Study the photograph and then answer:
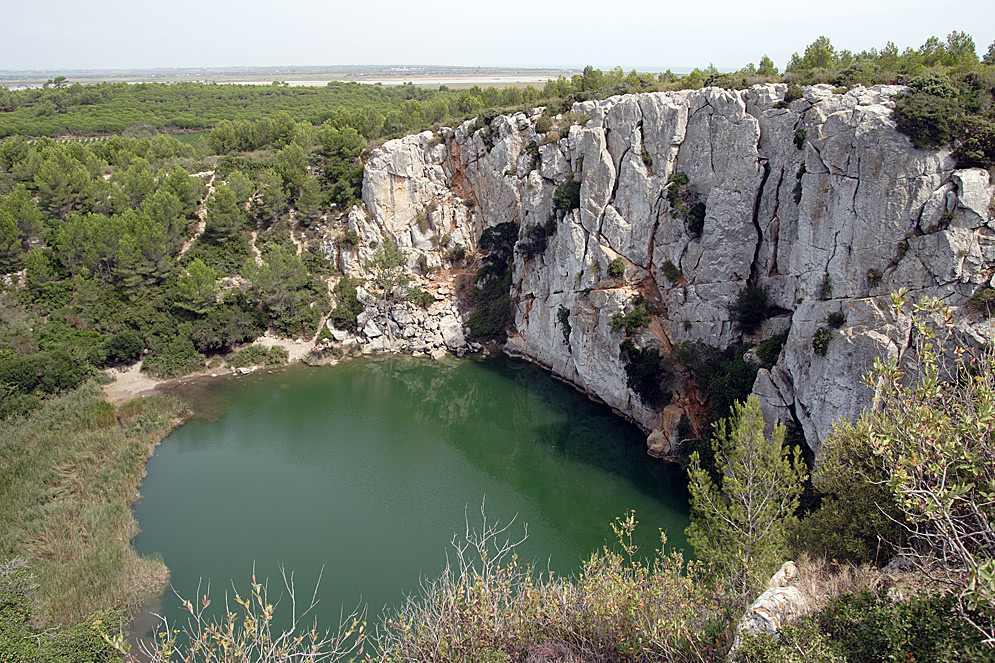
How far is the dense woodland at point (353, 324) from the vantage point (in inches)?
279

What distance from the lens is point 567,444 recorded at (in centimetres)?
2406

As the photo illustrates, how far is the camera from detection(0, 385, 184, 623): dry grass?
1555cm

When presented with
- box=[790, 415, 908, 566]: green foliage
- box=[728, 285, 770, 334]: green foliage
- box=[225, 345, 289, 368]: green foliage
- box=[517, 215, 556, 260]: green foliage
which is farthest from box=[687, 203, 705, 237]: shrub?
box=[225, 345, 289, 368]: green foliage

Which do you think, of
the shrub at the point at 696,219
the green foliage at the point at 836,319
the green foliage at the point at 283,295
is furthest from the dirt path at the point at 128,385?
the green foliage at the point at 836,319

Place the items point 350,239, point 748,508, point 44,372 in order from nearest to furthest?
point 748,508 → point 44,372 → point 350,239

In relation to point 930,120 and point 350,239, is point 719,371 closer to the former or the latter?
point 930,120

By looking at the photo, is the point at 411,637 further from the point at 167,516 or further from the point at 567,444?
the point at 567,444

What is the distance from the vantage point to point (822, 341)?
16.8 metres

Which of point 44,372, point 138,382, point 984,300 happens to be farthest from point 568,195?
point 44,372

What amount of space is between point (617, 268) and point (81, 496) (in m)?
20.5

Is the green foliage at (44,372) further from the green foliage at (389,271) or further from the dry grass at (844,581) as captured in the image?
the dry grass at (844,581)

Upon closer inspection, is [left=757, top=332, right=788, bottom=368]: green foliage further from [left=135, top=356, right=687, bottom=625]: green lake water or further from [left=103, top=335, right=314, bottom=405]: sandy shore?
[left=103, top=335, right=314, bottom=405]: sandy shore

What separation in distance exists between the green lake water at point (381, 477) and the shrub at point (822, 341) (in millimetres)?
6500

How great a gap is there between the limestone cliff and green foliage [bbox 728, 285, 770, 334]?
0.32 m
